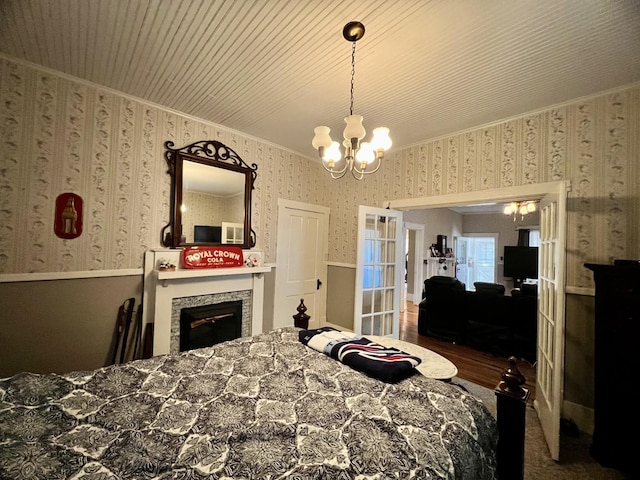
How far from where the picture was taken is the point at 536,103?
2.27 meters

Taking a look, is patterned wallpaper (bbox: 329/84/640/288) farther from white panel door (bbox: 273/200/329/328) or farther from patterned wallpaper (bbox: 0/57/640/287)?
white panel door (bbox: 273/200/329/328)

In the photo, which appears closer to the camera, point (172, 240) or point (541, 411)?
point (541, 411)

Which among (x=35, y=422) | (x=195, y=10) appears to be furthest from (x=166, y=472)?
(x=195, y=10)

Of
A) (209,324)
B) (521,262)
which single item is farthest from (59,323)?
(521,262)

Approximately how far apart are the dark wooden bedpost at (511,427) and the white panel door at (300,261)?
2.76m

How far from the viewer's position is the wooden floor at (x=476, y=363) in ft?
9.30

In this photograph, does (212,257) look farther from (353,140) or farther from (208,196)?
(353,140)

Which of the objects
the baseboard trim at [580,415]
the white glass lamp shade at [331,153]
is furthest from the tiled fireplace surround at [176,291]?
the baseboard trim at [580,415]

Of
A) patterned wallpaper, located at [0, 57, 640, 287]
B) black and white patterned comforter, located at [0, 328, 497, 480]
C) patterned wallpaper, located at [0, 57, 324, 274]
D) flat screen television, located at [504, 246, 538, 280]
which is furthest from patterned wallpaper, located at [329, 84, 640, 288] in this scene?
flat screen television, located at [504, 246, 538, 280]

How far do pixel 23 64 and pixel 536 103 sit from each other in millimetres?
4187

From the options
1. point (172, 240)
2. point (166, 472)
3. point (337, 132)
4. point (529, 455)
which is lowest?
point (529, 455)

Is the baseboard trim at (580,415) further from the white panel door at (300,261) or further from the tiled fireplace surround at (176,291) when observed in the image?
the tiled fireplace surround at (176,291)

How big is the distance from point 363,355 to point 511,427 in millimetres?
693

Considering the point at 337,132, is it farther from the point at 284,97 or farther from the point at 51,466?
the point at 51,466
